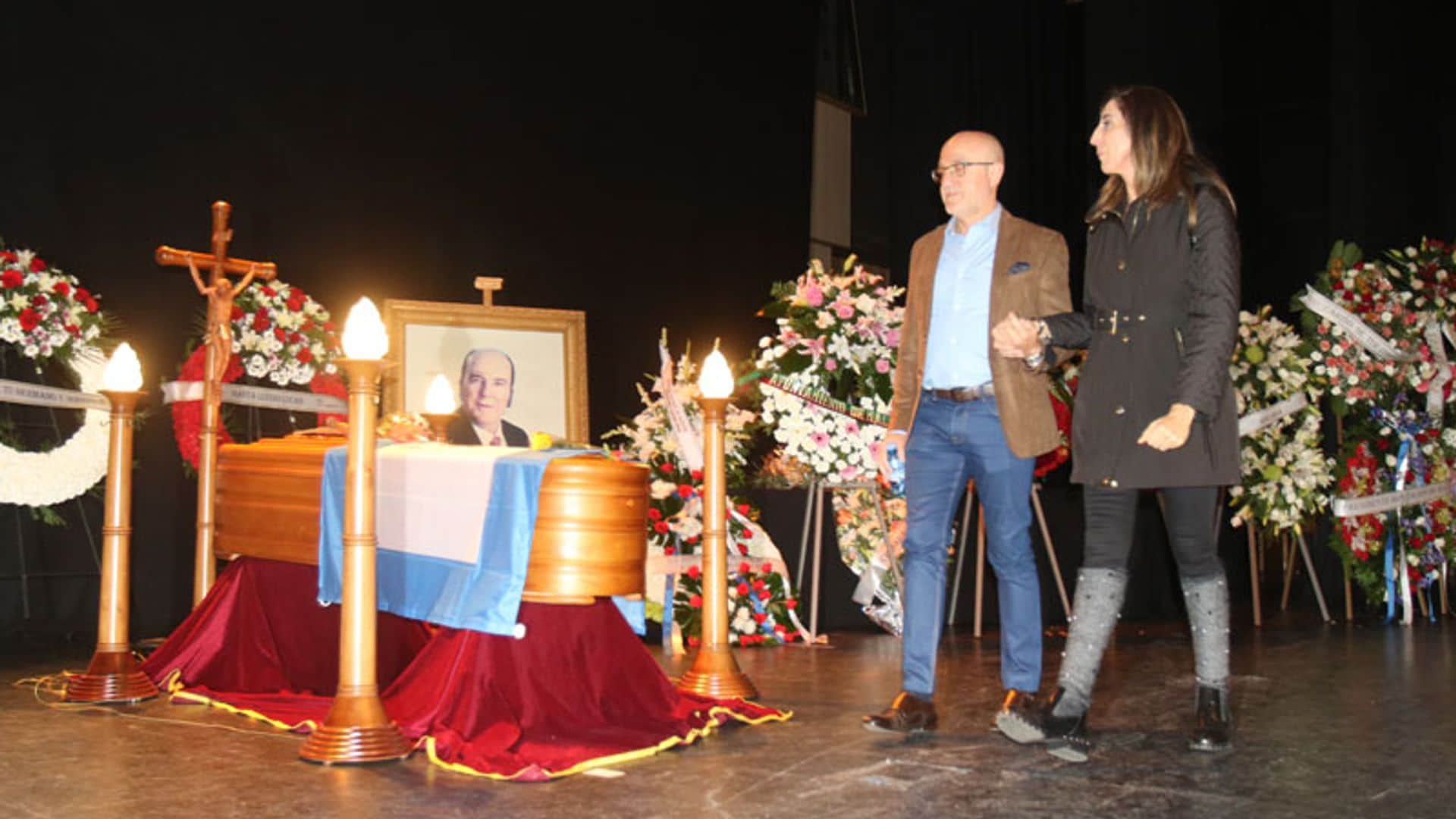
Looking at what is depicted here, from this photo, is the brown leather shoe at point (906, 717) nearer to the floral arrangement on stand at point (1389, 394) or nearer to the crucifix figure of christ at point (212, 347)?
the crucifix figure of christ at point (212, 347)

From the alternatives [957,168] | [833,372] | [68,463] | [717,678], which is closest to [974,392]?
[957,168]

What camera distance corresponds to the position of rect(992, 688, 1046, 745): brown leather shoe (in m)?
3.08

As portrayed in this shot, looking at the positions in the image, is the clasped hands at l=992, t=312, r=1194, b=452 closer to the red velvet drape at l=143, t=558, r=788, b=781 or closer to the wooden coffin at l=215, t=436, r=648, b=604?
the wooden coffin at l=215, t=436, r=648, b=604

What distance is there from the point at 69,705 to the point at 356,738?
3.77 feet

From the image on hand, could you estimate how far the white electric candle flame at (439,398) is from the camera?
4.27 m

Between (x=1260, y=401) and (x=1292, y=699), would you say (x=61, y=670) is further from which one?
(x=1260, y=401)

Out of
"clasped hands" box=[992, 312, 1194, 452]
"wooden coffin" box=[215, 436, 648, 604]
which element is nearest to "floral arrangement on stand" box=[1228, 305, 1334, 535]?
"clasped hands" box=[992, 312, 1194, 452]

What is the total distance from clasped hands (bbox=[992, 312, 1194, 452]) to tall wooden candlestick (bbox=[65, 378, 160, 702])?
2309 millimetres

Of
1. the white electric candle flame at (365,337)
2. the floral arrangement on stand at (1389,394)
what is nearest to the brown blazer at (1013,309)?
the white electric candle flame at (365,337)

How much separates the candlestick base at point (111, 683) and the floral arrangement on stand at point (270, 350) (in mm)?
1439

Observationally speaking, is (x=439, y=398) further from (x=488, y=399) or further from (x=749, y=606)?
(x=749, y=606)

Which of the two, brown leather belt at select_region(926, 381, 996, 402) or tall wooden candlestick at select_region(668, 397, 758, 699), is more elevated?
brown leather belt at select_region(926, 381, 996, 402)

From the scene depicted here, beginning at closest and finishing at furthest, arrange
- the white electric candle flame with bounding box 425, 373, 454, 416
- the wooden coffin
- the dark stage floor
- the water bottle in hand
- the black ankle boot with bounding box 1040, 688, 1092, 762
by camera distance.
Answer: the dark stage floor < the black ankle boot with bounding box 1040, 688, 1092, 762 < the wooden coffin < the water bottle in hand < the white electric candle flame with bounding box 425, 373, 454, 416

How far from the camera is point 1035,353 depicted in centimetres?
314
